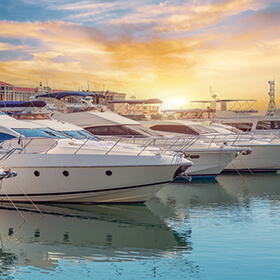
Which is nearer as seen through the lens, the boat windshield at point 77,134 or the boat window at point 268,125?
the boat windshield at point 77,134

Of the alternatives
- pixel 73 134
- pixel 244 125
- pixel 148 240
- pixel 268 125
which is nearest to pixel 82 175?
pixel 73 134

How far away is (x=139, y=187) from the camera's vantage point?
1247 cm

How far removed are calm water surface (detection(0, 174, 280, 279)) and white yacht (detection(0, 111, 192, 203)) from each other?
42 cm

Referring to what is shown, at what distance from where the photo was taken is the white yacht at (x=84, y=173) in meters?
12.1

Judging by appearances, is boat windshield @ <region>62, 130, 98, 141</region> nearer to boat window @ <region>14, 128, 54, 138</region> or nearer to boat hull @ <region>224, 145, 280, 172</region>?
boat window @ <region>14, 128, 54, 138</region>

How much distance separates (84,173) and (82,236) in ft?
8.23

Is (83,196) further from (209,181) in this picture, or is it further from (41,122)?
(209,181)

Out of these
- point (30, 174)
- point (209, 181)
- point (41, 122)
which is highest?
point (41, 122)

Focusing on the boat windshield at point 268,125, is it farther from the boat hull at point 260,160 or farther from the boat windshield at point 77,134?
the boat windshield at point 77,134

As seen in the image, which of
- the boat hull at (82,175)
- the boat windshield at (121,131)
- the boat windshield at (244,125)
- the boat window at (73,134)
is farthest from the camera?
the boat windshield at (244,125)

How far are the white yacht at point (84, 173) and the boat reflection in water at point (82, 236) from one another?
41 cm

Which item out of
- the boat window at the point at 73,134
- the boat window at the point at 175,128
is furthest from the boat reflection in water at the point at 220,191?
the boat window at the point at 175,128

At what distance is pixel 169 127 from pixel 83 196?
1141 centimetres

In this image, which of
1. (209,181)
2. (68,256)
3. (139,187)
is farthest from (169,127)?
(68,256)
